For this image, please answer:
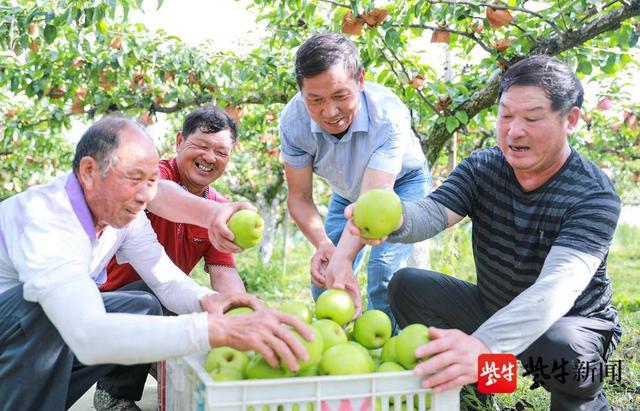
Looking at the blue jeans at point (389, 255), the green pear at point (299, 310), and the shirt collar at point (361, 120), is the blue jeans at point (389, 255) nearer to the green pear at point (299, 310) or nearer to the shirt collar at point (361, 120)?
the shirt collar at point (361, 120)

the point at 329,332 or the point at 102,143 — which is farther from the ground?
the point at 102,143

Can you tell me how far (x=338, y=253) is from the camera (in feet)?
9.01

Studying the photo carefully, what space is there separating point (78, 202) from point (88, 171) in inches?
4.1

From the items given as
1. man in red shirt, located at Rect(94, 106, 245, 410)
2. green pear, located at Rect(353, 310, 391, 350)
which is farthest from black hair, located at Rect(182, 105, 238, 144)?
green pear, located at Rect(353, 310, 391, 350)

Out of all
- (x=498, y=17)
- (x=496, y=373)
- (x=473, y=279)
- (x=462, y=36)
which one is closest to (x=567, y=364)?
(x=496, y=373)

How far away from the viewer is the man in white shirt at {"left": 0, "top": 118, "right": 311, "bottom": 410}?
173 centimetres

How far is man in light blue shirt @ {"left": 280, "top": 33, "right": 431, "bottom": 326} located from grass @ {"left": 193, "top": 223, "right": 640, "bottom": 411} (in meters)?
0.86

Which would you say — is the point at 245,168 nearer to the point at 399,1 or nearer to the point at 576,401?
the point at 399,1

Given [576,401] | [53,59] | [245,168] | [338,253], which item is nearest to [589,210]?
[576,401]

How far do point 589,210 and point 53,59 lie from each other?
4.75 m

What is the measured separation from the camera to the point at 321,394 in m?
1.67

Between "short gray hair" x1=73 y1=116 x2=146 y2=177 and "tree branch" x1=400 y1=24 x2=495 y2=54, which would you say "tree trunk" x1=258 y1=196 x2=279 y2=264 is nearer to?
"tree branch" x1=400 y1=24 x2=495 y2=54

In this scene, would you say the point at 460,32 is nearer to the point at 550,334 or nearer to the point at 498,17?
the point at 498,17

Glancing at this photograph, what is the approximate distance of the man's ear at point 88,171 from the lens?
6.79 ft
